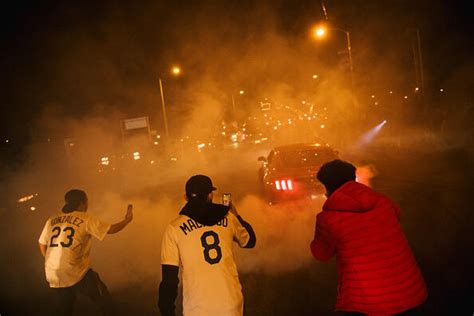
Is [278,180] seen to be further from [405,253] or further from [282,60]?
[282,60]

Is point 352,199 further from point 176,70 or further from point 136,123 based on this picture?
point 136,123

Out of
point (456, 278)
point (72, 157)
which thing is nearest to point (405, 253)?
point (456, 278)

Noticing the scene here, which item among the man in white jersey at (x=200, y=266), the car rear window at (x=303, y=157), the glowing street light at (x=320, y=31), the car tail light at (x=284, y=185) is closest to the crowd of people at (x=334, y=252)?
the man in white jersey at (x=200, y=266)

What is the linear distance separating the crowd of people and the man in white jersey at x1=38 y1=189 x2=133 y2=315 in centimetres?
130

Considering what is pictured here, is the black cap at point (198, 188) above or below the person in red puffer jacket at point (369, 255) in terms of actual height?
above

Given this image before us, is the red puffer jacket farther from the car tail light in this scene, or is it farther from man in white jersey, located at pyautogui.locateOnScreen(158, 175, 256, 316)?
the car tail light

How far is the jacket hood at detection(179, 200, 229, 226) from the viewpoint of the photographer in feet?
7.54

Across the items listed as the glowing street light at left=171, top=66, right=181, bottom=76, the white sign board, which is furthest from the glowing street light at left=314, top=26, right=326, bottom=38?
the white sign board

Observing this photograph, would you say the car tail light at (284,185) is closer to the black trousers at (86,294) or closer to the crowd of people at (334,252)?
the black trousers at (86,294)

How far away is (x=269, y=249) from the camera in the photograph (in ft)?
18.7

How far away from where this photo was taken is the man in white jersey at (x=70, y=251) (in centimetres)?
326

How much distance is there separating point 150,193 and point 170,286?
1224 centimetres

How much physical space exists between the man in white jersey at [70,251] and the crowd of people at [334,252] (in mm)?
1296

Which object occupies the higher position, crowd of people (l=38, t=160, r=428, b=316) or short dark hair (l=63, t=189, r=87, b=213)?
short dark hair (l=63, t=189, r=87, b=213)
